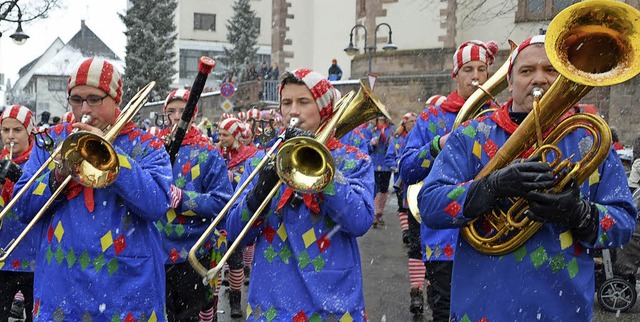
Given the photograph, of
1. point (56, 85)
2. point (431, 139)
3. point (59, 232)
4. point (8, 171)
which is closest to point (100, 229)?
point (59, 232)

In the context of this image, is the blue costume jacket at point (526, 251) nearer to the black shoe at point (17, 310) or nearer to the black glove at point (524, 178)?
the black glove at point (524, 178)

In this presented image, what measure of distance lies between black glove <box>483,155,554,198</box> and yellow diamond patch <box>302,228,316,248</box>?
988 millimetres

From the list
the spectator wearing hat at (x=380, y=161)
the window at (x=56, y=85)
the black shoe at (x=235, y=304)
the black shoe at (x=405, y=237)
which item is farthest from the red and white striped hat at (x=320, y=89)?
the window at (x=56, y=85)

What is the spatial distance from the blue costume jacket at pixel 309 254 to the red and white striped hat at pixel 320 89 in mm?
335

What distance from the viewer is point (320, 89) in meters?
3.61

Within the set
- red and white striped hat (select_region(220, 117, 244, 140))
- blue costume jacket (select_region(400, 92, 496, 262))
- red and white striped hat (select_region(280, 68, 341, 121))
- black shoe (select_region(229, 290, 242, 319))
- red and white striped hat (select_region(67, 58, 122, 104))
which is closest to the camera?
red and white striped hat (select_region(280, 68, 341, 121))

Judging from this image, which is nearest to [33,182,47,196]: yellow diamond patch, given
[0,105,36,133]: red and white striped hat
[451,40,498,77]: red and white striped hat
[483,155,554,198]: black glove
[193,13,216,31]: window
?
[483,155,554,198]: black glove

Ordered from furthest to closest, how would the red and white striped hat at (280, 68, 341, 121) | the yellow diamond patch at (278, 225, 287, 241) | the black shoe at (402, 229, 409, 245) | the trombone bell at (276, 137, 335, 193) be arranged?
1. the black shoe at (402, 229, 409, 245)
2. the red and white striped hat at (280, 68, 341, 121)
3. the yellow diamond patch at (278, 225, 287, 241)
4. the trombone bell at (276, 137, 335, 193)

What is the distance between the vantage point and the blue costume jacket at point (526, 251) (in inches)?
112

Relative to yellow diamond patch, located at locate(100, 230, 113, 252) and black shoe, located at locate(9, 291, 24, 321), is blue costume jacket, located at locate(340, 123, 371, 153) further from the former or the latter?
yellow diamond patch, located at locate(100, 230, 113, 252)

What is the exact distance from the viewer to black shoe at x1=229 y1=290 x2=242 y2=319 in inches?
295

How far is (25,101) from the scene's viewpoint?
78812mm

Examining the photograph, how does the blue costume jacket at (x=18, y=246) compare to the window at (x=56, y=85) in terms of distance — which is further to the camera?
the window at (x=56, y=85)

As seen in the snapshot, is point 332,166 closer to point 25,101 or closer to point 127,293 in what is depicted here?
point 127,293
